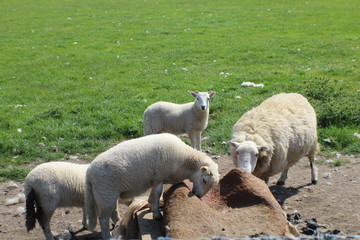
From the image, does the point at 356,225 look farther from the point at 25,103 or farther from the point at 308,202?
the point at 25,103

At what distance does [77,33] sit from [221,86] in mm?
13291

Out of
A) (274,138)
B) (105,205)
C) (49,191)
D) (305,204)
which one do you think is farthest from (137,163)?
(305,204)

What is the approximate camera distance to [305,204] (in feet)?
23.9

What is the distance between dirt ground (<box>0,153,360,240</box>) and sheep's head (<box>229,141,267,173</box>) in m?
0.90

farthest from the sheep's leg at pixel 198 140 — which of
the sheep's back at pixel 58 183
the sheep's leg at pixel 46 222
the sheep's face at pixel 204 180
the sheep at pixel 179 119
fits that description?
the sheep's leg at pixel 46 222

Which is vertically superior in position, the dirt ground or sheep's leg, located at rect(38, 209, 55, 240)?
sheep's leg, located at rect(38, 209, 55, 240)

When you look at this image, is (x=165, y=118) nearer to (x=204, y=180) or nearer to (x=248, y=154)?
(x=248, y=154)

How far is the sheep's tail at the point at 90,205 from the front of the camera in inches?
242

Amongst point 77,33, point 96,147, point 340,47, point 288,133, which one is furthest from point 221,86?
point 77,33

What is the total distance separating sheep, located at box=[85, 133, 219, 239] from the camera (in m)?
5.97

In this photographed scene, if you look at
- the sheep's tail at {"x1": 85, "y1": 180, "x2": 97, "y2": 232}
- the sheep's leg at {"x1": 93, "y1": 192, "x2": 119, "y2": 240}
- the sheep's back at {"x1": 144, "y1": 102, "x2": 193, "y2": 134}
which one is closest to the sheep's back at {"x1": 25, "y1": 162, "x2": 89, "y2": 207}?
the sheep's tail at {"x1": 85, "y1": 180, "x2": 97, "y2": 232}

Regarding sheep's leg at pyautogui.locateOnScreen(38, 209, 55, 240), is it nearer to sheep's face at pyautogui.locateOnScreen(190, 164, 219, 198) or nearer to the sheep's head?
sheep's face at pyautogui.locateOnScreen(190, 164, 219, 198)

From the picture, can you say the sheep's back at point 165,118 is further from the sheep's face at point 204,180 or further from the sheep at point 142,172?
the sheep's face at point 204,180

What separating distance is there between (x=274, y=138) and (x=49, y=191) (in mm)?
3468
